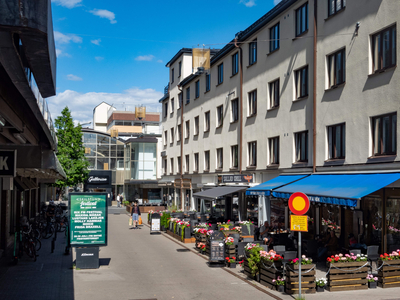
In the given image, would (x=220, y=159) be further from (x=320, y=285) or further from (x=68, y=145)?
(x=68, y=145)

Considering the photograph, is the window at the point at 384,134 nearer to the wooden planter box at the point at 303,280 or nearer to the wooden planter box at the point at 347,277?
the wooden planter box at the point at 347,277

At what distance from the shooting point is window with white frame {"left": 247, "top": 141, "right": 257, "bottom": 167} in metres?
27.8

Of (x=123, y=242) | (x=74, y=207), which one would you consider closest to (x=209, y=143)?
(x=123, y=242)

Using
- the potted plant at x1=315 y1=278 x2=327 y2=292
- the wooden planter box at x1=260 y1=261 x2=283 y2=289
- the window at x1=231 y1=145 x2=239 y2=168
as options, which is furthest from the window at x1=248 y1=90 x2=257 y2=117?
the potted plant at x1=315 y1=278 x2=327 y2=292

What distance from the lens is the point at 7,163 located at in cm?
951

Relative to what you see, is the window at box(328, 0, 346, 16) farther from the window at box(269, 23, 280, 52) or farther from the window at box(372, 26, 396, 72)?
the window at box(269, 23, 280, 52)

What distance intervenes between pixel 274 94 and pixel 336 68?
6118 millimetres

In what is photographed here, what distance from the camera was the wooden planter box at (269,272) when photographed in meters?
12.7

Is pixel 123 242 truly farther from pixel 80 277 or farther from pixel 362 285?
pixel 362 285

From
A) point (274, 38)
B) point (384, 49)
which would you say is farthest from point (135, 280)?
point (274, 38)

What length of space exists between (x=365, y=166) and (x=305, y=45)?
7449 mm

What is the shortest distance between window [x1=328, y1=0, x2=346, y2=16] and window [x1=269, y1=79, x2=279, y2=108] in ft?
18.8

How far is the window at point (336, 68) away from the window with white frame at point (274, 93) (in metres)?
5.08

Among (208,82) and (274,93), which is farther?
(208,82)
